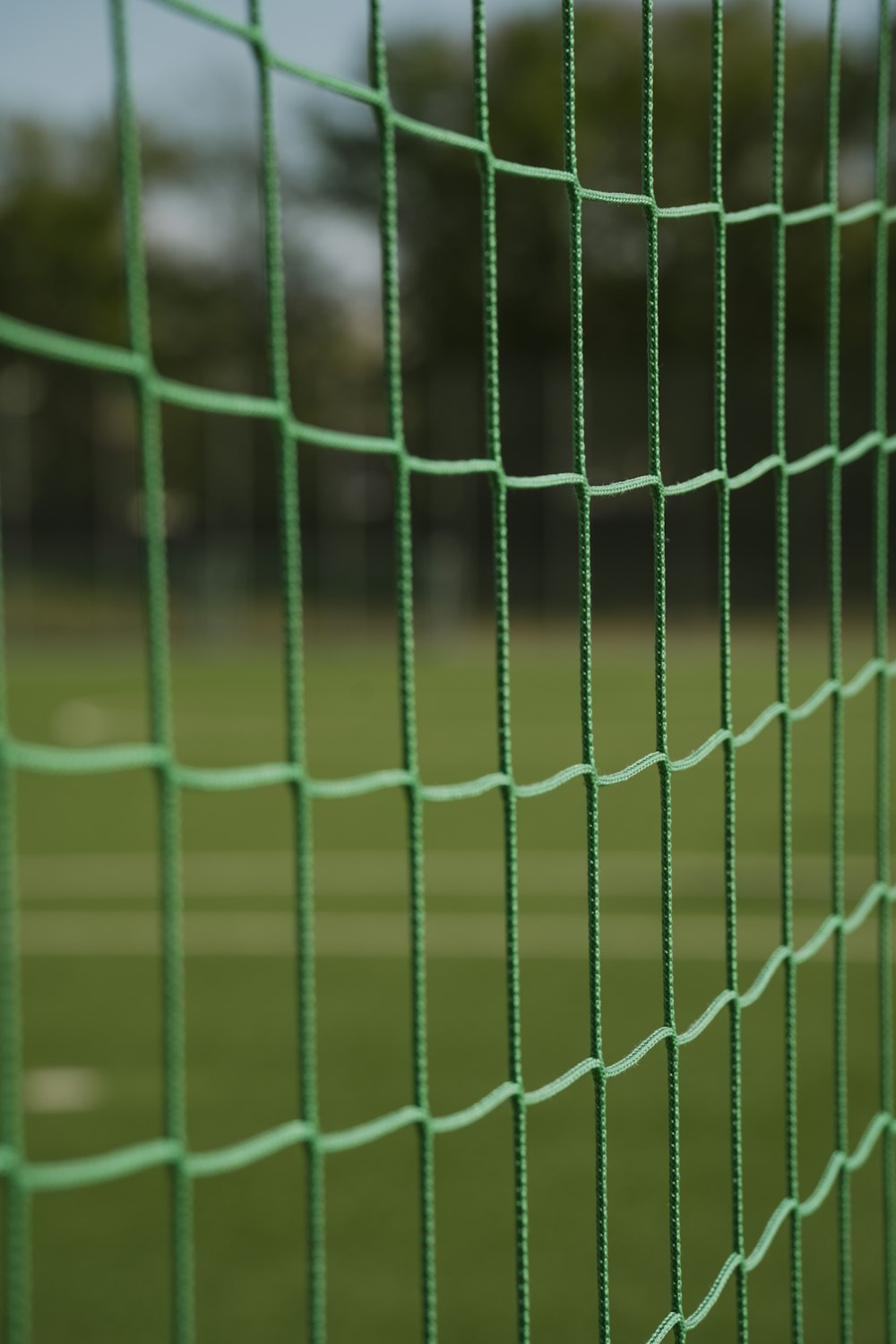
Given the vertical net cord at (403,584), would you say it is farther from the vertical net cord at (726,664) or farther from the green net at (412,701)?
the vertical net cord at (726,664)

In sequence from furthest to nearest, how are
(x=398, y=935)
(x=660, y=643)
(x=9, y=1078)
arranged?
(x=398, y=935)
(x=660, y=643)
(x=9, y=1078)

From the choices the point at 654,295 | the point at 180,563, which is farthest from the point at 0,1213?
the point at 180,563

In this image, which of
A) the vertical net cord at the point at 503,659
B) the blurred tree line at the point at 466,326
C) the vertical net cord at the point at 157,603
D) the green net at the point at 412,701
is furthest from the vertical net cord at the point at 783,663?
the blurred tree line at the point at 466,326

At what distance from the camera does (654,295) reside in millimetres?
1827

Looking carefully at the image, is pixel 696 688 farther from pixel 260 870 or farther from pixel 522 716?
pixel 260 870

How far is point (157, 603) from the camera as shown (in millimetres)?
1144

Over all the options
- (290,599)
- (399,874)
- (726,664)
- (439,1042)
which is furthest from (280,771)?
(399,874)

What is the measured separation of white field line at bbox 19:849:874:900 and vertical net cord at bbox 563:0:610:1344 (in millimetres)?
4404

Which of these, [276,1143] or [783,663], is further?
[783,663]

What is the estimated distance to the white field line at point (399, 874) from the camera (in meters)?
6.49

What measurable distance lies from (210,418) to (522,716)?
964cm

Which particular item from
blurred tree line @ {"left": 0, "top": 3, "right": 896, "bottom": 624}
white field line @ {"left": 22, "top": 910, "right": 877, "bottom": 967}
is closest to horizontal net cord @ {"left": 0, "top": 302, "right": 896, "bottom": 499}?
white field line @ {"left": 22, "top": 910, "right": 877, "bottom": 967}

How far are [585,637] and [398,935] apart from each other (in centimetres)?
428

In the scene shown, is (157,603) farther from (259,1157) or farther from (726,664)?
(726,664)
